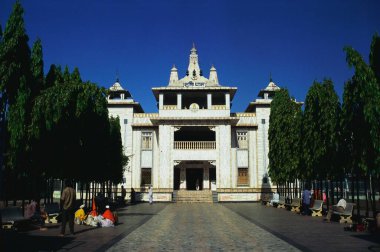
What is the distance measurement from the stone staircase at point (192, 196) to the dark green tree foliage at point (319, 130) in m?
15.1

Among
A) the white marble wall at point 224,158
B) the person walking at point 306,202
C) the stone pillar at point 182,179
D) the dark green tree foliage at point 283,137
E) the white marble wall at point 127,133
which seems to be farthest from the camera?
the white marble wall at point 127,133

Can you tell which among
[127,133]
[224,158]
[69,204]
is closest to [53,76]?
[69,204]

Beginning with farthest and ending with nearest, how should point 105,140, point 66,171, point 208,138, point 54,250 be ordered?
point 208,138 → point 105,140 → point 66,171 → point 54,250

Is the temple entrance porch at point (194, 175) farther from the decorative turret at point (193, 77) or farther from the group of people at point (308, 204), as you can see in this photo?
the group of people at point (308, 204)

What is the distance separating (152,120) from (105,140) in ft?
51.5

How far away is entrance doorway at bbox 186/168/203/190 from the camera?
4297 cm

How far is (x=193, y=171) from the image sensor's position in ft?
141

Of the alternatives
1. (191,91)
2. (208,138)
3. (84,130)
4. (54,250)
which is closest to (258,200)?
(208,138)

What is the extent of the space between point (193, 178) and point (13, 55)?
98.8 feet

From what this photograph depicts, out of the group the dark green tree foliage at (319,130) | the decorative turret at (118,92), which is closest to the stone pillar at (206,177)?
the decorative turret at (118,92)

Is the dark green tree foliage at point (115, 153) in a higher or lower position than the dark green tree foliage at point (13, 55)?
lower

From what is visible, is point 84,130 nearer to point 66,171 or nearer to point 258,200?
point 66,171

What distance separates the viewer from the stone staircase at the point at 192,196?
37.7 meters

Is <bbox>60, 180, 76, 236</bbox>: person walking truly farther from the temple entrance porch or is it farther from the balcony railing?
the balcony railing
